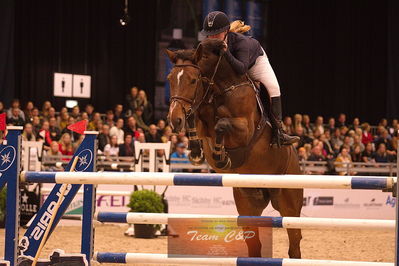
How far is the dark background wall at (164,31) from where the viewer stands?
13914 mm

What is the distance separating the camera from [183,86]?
13.0 feet

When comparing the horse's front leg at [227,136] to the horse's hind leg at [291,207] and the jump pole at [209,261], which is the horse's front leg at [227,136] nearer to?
the horse's hind leg at [291,207]

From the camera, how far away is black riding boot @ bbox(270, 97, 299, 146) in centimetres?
454

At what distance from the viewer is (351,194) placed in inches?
414

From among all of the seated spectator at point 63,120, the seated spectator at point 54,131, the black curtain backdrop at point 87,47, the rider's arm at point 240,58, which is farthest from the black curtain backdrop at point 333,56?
the rider's arm at point 240,58

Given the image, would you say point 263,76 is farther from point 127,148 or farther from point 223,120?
point 127,148

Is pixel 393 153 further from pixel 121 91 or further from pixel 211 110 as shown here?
pixel 211 110

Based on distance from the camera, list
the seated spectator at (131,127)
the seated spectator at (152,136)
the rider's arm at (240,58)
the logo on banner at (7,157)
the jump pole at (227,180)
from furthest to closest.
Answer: the seated spectator at (131,127) → the seated spectator at (152,136) → the rider's arm at (240,58) → the logo on banner at (7,157) → the jump pole at (227,180)

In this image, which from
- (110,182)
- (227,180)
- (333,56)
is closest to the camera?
(227,180)

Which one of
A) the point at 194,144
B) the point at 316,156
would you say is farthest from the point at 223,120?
the point at 316,156

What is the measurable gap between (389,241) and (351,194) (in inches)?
85.4

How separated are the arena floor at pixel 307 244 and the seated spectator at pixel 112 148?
4.72 ft

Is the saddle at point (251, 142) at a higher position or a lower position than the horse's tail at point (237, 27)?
lower

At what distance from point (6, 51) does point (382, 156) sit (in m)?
7.76
